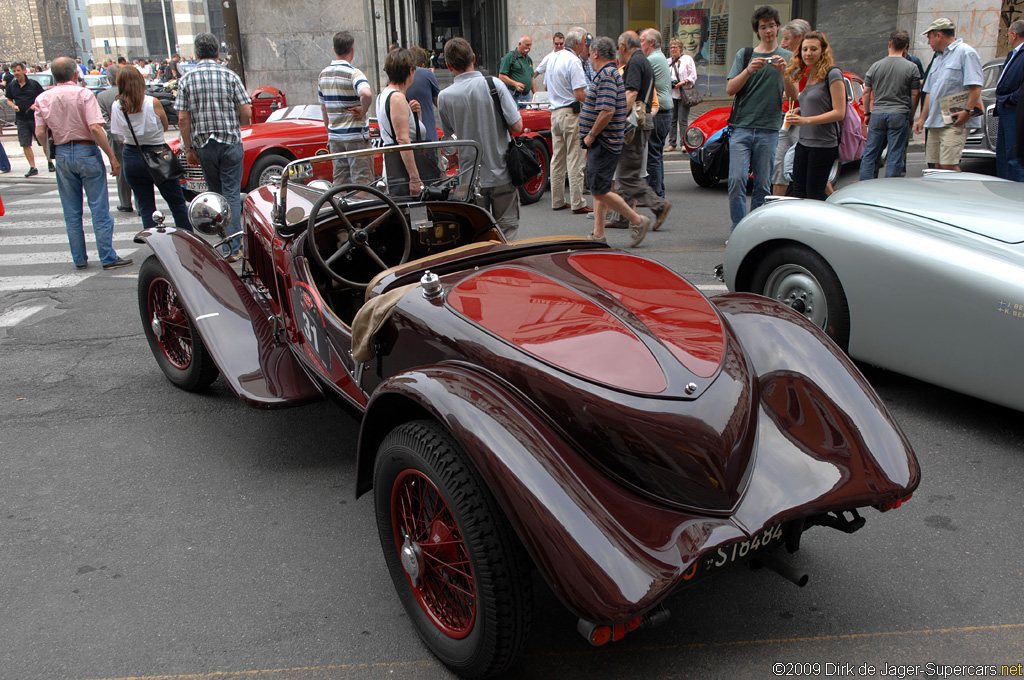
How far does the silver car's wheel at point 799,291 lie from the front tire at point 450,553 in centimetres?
242

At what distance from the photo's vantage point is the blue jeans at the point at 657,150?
8438mm

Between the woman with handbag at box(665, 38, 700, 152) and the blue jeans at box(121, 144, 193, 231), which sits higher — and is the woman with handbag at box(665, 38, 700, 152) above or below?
above

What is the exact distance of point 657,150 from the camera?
8469mm

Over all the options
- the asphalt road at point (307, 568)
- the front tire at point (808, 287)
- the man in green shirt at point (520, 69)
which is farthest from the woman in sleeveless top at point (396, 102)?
the man in green shirt at point (520, 69)

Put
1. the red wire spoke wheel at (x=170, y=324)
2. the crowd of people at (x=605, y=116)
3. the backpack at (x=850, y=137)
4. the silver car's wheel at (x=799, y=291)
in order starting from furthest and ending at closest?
the backpack at (x=850, y=137), the crowd of people at (x=605, y=116), the red wire spoke wheel at (x=170, y=324), the silver car's wheel at (x=799, y=291)

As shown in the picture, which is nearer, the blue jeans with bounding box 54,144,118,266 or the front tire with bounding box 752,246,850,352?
the front tire with bounding box 752,246,850,352

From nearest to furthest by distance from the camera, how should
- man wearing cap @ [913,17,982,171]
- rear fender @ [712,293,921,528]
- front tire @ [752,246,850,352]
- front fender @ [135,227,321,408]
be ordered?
rear fender @ [712,293,921,528], front fender @ [135,227,321,408], front tire @ [752,246,850,352], man wearing cap @ [913,17,982,171]

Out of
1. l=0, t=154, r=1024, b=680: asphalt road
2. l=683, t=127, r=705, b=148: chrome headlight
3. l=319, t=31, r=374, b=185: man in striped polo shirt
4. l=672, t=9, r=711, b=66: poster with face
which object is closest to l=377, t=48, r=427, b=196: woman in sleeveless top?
l=319, t=31, r=374, b=185: man in striped polo shirt

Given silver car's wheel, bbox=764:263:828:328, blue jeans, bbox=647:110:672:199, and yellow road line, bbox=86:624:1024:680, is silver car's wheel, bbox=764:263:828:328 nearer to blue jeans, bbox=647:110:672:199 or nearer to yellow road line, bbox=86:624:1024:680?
yellow road line, bbox=86:624:1024:680

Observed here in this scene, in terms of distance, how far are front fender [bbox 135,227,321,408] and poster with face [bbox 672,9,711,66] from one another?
1628 cm

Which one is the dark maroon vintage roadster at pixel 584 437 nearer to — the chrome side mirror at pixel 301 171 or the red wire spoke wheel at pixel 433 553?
the red wire spoke wheel at pixel 433 553

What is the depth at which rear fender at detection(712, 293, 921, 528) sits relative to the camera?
2104 mm

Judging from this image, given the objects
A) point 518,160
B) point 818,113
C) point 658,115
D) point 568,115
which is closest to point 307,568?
point 518,160

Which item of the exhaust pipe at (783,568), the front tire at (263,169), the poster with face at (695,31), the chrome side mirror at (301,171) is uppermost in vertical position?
the poster with face at (695,31)
